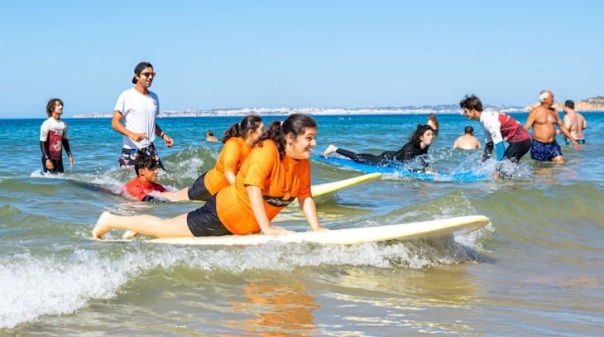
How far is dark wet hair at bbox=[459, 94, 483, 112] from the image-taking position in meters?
12.4

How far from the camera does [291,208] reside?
1020 centimetres

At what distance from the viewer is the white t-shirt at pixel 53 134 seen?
11.7m

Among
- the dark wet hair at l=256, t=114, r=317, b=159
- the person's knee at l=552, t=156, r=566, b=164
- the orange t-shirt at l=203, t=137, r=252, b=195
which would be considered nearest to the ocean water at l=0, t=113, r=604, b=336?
the dark wet hair at l=256, t=114, r=317, b=159

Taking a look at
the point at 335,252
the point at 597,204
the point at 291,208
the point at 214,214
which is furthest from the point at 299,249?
the point at 597,204

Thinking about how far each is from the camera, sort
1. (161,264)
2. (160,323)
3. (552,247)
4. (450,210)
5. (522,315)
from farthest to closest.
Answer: (450,210), (552,247), (161,264), (522,315), (160,323)

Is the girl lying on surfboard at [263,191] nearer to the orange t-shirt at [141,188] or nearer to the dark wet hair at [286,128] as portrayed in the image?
the dark wet hair at [286,128]

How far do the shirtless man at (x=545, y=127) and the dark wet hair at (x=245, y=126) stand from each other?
735 cm

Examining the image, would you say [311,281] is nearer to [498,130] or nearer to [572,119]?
[498,130]

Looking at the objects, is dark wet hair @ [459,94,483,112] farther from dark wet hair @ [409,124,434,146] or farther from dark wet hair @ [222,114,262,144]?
dark wet hair @ [222,114,262,144]

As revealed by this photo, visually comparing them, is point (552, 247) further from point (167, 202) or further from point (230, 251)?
point (167, 202)

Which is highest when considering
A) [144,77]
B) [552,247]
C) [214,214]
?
[144,77]

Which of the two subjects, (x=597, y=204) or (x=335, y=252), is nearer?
(x=335, y=252)

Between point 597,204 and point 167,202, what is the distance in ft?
18.3

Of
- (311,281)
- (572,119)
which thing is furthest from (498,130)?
(572,119)
